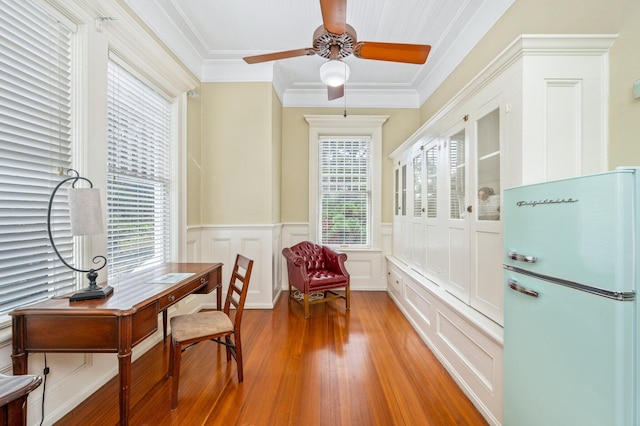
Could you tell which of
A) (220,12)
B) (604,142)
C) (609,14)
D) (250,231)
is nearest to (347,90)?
(220,12)

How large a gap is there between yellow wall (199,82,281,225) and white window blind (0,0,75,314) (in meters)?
1.78

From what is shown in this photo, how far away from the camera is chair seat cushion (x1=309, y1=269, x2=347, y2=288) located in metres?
3.31

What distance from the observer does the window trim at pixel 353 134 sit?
4332 millimetres

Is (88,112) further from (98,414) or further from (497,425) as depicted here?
(497,425)

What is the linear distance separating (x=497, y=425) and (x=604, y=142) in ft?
5.75

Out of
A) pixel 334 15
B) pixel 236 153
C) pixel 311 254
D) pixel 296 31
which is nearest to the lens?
pixel 334 15

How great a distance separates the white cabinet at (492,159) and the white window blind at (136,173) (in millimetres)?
2774

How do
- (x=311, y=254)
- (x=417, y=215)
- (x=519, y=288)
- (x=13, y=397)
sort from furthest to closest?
(x=311, y=254), (x=417, y=215), (x=519, y=288), (x=13, y=397)

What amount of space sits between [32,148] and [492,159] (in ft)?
9.47

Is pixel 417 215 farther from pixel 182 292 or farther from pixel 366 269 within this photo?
pixel 182 292

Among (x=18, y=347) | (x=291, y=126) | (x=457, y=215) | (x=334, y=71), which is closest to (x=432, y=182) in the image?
(x=457, y=215)

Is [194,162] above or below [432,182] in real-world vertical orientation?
above

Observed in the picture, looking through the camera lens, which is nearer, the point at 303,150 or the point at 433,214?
the point at 433,214

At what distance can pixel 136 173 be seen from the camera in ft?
8.04
